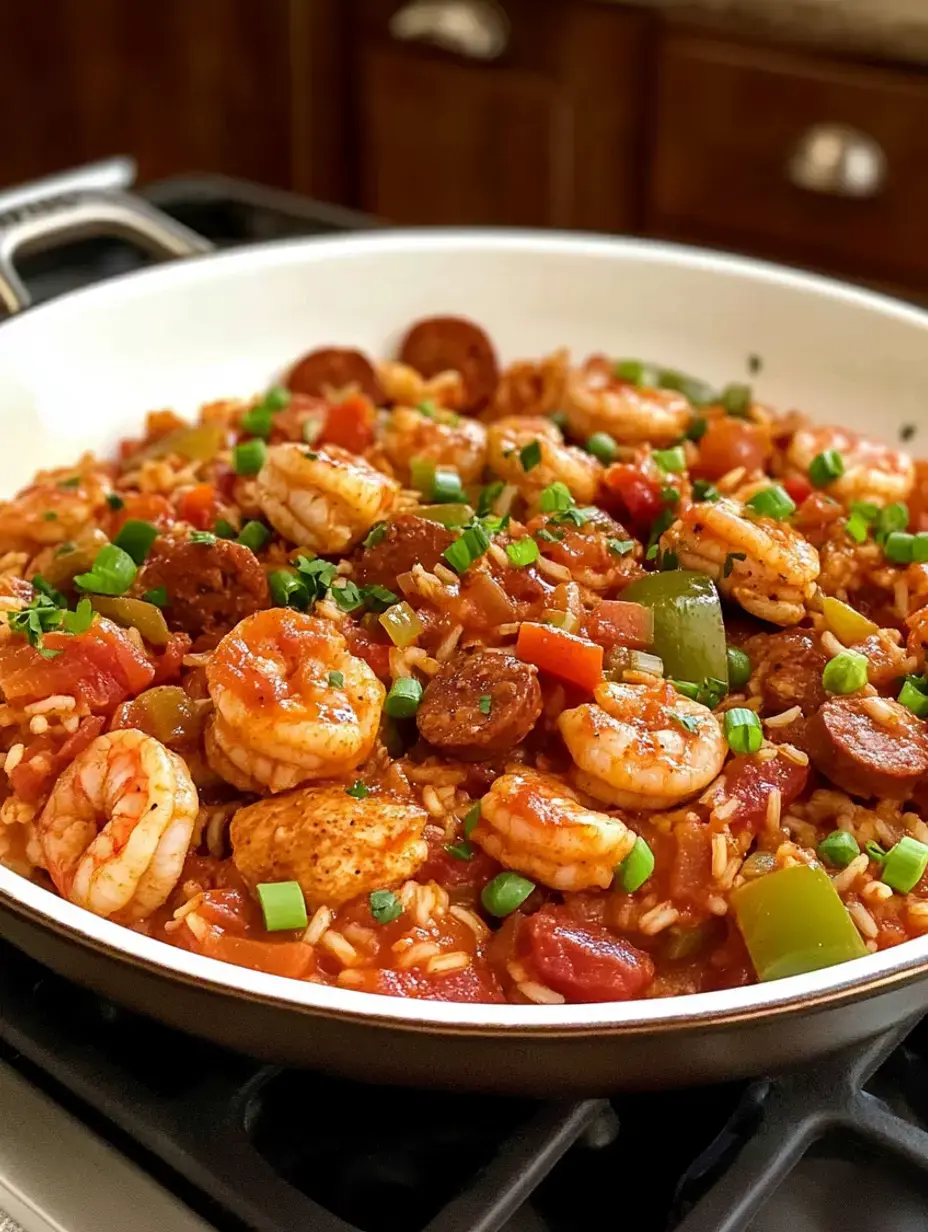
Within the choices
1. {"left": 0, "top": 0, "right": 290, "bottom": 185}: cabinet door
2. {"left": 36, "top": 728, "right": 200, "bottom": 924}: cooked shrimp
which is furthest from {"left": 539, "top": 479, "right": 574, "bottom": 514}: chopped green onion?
{"left": 0, "top": 0, "right": 290, "bottom": 185}: cabinet door

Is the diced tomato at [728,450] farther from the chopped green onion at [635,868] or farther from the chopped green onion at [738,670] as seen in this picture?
the chopped green onion at [635,868]

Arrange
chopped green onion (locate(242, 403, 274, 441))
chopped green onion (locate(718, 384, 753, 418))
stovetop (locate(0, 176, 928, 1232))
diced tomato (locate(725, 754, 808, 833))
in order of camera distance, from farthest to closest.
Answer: chopped green onion (locate(718, 384, 753, 418)), chopped green onion (locate(242, 403, 274, 441)), diced tomato (locate(725, 754, 808, 833)), stovetop (locate(0, 176, 928, 1232))

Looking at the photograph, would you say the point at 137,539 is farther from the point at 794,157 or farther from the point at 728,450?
the point at 794,157

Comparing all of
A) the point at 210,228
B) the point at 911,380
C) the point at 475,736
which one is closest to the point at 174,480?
the point at 475,736

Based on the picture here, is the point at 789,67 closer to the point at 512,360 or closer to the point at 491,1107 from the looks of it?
the point at 512,360

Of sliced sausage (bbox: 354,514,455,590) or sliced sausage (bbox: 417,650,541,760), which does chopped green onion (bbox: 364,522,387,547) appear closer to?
sliced sausage (bbox: 354,514,455,590)

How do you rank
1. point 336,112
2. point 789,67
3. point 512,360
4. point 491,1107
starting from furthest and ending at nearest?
point 336,112 < point 789,67 < point 512,360 < point 491,1107
